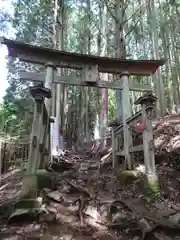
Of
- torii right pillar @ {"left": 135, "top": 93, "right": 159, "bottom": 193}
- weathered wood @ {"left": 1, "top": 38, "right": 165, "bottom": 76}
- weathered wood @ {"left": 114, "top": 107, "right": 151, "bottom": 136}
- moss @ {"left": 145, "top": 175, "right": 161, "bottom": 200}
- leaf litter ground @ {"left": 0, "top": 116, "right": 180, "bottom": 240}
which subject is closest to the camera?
leaf litter ground @ {"left": 0, "top": 116, "right": 180, "bottom": 240}

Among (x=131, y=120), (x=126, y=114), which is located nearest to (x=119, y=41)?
(x=126, y=114)

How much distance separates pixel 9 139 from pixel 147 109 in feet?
19.6

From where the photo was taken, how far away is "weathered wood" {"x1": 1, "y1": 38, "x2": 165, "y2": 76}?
206 inches

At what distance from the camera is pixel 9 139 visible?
8.30 metres

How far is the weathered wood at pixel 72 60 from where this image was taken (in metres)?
5.22

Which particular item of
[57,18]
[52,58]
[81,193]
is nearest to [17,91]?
[57,18]

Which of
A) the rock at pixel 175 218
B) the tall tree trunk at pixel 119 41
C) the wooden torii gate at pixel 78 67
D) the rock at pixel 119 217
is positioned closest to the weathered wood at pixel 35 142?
the wooden torii gate at pixel 78 67

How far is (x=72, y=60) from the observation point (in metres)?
5.64

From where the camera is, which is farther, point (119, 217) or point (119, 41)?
point (119, 41)

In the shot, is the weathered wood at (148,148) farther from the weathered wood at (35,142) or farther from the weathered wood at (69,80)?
the weathered wood at (35,142)

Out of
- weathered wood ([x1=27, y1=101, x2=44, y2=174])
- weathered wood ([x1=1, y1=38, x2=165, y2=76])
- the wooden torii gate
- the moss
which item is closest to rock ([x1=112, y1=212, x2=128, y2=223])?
the moss

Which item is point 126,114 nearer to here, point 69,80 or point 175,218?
point 69,80

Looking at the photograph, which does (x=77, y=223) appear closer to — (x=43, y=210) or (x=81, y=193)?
(x=43, y=210)

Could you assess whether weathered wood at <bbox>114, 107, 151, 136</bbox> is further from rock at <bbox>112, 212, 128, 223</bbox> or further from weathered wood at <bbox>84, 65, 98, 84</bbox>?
rock at <bbox>112, 212, 128, 223</bbox>
